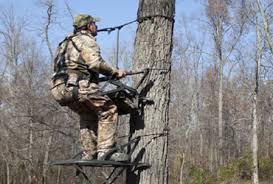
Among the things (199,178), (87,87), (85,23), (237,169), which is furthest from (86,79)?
(237,169)

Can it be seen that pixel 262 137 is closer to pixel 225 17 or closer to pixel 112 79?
pixel 225 17

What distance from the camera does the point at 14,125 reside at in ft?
78.5

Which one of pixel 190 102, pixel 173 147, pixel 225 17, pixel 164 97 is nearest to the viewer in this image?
pixel 164 97

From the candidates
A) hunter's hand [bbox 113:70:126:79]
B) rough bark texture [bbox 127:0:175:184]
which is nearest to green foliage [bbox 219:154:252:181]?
rough bark texture [bbox 127:0:175:184]

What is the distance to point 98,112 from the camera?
403 centimetres

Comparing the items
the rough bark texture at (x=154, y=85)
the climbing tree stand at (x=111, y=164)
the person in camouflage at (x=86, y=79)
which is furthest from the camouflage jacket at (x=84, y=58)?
the climbing tree stand at (x=111, y=164)

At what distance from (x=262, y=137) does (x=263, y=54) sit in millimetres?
10943

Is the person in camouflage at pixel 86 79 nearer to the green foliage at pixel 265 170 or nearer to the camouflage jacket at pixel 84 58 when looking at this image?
the camouflage jacket at pixel 84 58

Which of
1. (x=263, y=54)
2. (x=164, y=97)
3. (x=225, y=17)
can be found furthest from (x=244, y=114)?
(x=164, y=97)

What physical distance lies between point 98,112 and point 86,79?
33cm

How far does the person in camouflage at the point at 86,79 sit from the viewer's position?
12.8 ft

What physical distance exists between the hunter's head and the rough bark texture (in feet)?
1.57

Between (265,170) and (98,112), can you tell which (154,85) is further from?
(265,170)

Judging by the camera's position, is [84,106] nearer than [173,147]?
Yes
